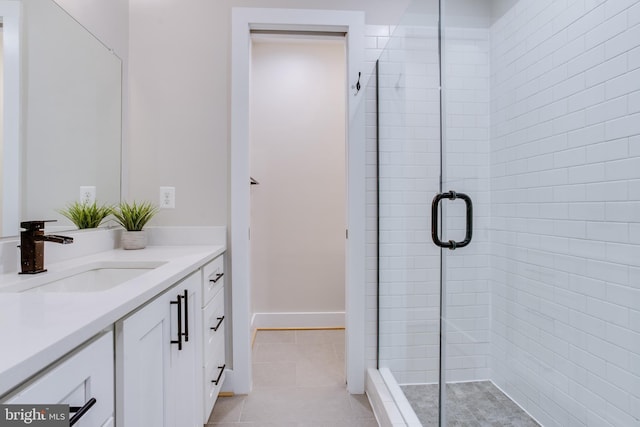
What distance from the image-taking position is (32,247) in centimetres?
107

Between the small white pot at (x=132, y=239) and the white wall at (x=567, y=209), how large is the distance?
71.9 inches

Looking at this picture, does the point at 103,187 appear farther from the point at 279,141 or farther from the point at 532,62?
the point at 532,62

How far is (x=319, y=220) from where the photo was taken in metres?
2.99

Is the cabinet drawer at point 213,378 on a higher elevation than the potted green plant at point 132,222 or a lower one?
lower

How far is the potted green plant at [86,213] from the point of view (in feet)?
4.71

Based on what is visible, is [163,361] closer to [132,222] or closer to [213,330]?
[213,330]

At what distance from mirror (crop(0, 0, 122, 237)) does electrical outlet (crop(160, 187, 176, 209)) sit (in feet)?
0.73

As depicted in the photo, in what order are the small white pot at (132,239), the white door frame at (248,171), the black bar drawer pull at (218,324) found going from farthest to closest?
the white door frame at (248,171) < the small white pot at (132,239) < the black bar drawer pull at (218,324)

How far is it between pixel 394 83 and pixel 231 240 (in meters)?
1.24

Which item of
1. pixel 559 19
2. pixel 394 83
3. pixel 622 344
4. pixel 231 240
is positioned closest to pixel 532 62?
pixel 559 19

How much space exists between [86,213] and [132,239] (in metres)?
0.24

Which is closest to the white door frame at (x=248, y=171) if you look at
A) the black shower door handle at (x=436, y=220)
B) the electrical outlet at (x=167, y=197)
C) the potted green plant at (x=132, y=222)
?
the electrical outlet at (x=167, y=197)

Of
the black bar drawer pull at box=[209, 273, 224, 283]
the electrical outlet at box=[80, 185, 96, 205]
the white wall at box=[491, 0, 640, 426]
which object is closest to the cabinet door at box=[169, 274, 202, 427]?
the black bar drawer pull at box=[209, 273, 224, 283]

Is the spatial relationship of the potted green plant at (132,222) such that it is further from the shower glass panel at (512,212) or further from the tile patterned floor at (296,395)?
the shower glass panel at (512,212)
